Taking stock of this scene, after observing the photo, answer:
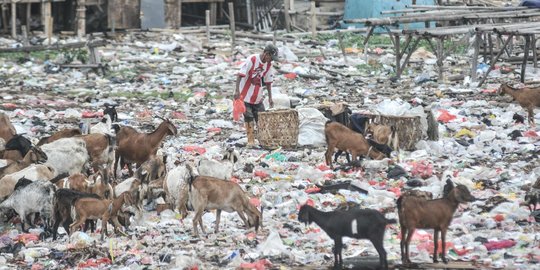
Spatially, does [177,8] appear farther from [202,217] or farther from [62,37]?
[202,217]

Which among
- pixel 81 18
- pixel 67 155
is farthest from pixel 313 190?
pixel 81 18

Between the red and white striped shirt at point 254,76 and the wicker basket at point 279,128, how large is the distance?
0.48 metres

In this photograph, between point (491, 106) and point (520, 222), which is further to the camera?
point (491, 106)

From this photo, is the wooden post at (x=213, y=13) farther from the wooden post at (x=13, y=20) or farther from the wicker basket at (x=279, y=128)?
the wicker basket at (x=279, y=128)

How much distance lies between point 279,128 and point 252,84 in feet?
2.49

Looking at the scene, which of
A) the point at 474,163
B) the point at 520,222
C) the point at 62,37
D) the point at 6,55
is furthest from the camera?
the point at 62,37

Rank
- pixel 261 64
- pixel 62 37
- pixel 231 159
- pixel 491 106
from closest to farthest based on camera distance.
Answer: pixel 231 159
pixel 261 64
pixel 491 106
pixel 62 37

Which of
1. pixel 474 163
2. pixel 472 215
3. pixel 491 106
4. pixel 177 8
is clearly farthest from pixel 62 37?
pixel 472 215

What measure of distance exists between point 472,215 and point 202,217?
2519 millimetres

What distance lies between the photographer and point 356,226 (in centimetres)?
868

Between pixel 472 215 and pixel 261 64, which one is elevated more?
pixel 261 64

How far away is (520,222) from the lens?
1031cm

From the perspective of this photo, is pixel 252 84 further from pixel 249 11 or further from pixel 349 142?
pixel 249 11

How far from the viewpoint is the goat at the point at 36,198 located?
10.8 metres
